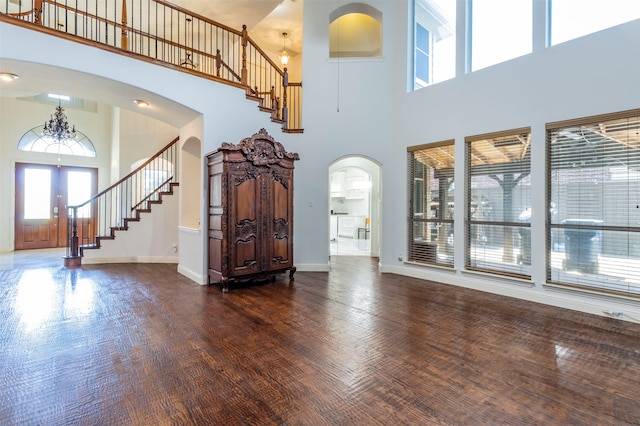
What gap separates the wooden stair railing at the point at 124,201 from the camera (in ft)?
22.6

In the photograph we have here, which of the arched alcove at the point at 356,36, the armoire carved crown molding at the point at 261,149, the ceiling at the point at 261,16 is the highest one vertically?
the ceiling at the point at 261,16

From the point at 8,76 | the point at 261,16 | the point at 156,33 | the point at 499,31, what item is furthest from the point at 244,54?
the point at 499,31

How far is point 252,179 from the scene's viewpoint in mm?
4938

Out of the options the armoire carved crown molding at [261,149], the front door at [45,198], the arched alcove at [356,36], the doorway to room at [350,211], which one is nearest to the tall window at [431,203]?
the armoire carved crown molding at [261,149]

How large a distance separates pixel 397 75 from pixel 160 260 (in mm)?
6395

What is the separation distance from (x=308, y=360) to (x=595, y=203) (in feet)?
12.9

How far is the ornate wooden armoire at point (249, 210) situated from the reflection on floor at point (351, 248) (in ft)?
11.3

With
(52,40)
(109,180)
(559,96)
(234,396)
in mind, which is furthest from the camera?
(109,180)

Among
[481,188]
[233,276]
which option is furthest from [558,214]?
[233,276]

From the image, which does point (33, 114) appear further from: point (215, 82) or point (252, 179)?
point (252, 179)

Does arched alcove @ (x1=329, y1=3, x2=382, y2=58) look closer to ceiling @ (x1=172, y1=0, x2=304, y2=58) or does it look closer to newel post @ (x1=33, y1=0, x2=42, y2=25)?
ceiling @ (x1=172, y1=0, x2=304, y2=58)

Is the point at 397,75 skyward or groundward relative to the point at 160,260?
skyward

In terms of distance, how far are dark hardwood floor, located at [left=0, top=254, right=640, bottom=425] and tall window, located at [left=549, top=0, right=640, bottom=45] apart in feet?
11.5

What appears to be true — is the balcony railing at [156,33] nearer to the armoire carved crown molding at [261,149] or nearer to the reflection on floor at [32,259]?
the armoire carved crown molding at [261,149]
